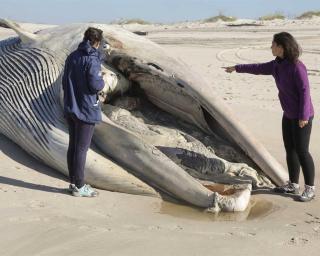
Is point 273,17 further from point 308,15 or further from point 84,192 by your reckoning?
point 84,192

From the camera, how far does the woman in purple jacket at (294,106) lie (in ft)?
17.4

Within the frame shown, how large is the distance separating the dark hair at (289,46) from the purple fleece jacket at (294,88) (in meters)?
0.06

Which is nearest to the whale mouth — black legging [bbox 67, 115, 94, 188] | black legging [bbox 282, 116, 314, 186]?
black legging [bbox 282, 116, 314, 186]

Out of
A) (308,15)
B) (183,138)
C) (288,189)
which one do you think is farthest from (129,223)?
(308,15)

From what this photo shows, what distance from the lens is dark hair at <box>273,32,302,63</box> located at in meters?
5.31

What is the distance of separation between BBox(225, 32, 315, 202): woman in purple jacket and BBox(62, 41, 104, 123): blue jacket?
5.10 ft

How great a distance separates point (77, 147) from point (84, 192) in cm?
38

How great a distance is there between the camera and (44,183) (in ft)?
18.3

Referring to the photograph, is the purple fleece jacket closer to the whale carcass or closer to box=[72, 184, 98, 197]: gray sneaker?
the whale carcass

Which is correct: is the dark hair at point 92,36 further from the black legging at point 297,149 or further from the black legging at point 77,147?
the black legging at point 297,149

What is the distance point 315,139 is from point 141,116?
2.40 metres

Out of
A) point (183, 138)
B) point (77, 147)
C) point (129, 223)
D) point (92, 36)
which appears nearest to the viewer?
point (129, 223)

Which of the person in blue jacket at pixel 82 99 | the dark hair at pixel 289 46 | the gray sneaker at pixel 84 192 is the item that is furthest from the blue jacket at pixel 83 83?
the dark hair at pixel 289 46

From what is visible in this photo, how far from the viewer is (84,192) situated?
17.4ft
